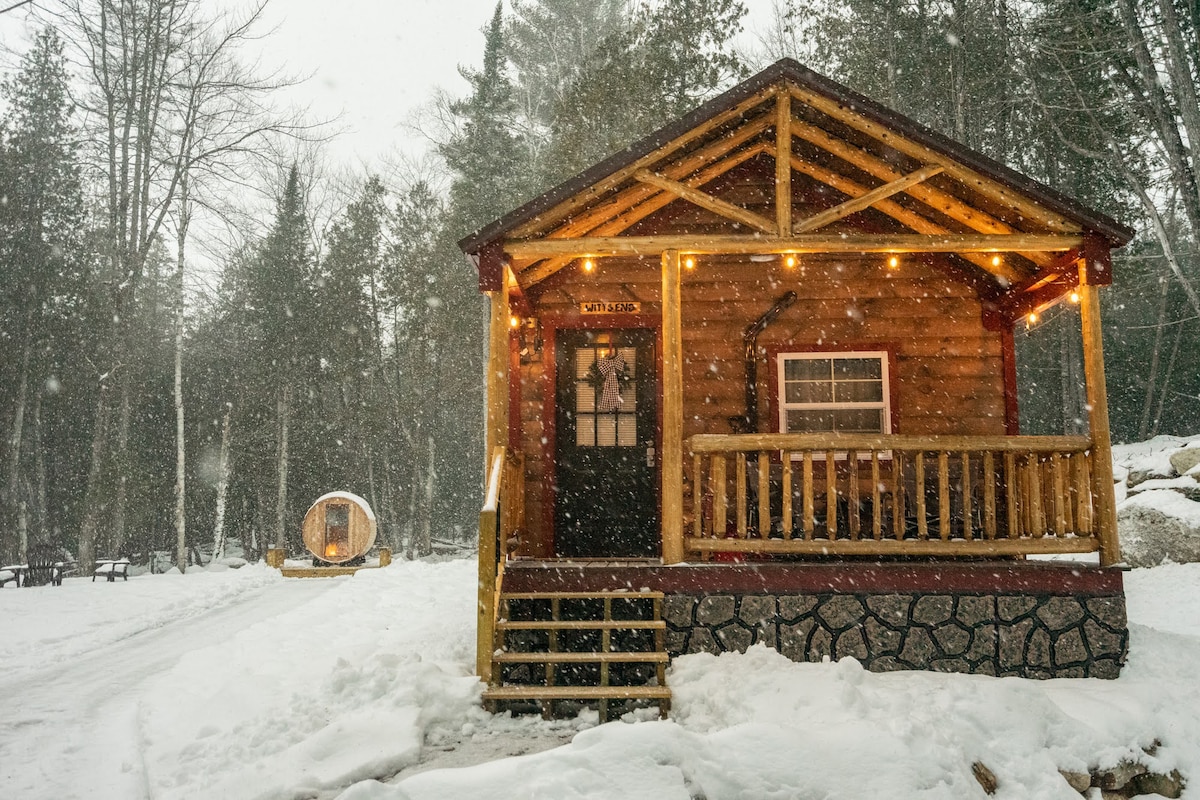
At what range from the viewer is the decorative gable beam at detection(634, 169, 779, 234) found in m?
6.44

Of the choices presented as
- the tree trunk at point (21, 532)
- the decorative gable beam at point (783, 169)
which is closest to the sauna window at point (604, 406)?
the decorative gable beam at point (783, 169)

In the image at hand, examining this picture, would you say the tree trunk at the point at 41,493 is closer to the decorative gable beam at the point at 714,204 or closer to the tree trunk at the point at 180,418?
the tree trunk at the point at 180,418

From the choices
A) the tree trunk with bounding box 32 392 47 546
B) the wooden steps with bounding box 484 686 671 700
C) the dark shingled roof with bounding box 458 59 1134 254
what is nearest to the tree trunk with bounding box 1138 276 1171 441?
the dark shingled roof with bounding box 458 59 1134 254

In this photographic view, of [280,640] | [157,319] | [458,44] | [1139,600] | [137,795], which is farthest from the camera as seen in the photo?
[458,44]

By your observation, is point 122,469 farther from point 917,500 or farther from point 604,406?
point 917,500

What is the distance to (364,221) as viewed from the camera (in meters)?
26.5

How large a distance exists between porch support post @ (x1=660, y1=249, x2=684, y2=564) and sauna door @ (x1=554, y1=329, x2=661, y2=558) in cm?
179

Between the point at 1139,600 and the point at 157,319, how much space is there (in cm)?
3081

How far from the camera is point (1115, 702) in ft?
17.4

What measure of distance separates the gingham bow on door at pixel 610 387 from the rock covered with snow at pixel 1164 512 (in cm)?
774

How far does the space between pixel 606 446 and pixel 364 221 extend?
20.9 metres

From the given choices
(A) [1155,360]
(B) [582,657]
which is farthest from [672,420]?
(A) [1155,360]

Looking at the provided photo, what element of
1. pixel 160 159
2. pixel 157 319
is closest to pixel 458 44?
pixel 157 319

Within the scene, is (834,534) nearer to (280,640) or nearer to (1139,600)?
(280,640)
